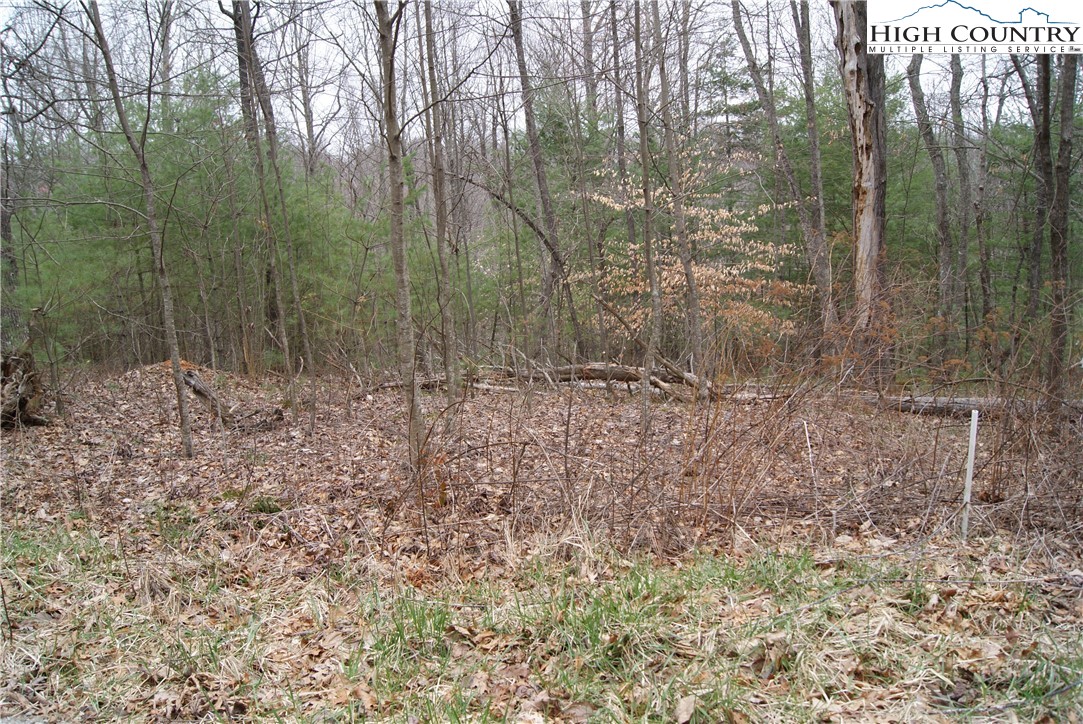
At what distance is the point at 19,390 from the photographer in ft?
26.0

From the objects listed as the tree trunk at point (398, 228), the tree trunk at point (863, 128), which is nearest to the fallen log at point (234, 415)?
the tree trunk at point (398, 228)

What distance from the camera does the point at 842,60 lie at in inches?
340

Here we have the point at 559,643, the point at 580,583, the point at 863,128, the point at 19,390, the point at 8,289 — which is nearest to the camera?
the point at 559,643

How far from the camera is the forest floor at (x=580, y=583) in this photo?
110 inches

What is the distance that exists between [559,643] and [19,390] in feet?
25.9

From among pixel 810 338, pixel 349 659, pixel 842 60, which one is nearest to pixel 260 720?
pixel 349 659

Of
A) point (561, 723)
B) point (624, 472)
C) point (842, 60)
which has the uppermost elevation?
point (842, 60)

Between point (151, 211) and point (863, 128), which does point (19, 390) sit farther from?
point (863, 128)

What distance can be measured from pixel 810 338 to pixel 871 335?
48 cm

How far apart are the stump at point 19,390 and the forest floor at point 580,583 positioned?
1927 millimetres

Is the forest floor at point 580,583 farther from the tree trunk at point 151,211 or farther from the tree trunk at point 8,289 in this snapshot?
the tree trunk at point 8,289

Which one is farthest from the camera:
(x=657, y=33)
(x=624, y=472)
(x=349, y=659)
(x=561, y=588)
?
(x=657, y=33)

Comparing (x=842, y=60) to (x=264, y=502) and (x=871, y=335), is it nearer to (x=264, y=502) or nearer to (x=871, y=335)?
(x=871, y=335)

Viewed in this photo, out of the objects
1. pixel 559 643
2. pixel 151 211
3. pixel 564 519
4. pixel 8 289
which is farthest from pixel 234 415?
pixel 8 289
